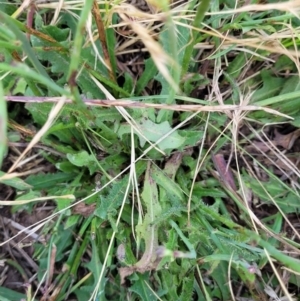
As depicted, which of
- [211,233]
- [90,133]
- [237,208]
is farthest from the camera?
[237,208]

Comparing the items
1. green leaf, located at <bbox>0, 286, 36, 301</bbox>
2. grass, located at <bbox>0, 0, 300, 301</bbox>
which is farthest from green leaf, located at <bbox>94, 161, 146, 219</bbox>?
green leaf, located at <bbox>0, 286, 36, 301</bbox>

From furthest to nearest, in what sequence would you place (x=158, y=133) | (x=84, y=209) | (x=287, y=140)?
1. (x=287, y=140)
2. (x=84, y=209)
3. (x=158, y=133)

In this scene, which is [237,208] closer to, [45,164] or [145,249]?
[145,249]

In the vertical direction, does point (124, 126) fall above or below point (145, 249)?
above

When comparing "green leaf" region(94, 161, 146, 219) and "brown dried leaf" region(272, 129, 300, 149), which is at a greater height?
"green leaf" region(94, 161, 146, 219)

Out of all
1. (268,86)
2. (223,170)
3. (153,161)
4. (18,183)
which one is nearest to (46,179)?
(18,183)

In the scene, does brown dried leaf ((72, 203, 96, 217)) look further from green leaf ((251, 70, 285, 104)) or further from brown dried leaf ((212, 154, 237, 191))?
green leaf ((251, 70, 285, 104))

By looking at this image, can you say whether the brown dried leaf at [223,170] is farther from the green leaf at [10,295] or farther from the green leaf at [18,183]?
the green leaf at [10,295]

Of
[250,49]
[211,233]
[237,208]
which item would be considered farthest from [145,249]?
[250,49]

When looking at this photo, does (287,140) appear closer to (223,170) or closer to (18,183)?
(223,170)
